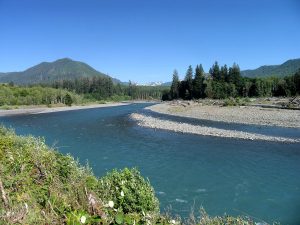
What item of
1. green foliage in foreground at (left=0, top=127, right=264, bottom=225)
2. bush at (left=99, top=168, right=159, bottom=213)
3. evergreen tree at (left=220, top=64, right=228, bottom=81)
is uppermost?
evergreen tree at (left=220, top=64, right=228, bottom=81)

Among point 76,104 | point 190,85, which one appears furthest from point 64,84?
point 190,85

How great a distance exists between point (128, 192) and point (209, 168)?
15.2 meters

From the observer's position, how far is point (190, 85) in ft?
407

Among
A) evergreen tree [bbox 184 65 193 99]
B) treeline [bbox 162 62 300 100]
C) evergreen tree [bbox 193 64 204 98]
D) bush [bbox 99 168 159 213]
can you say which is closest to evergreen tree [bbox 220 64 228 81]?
treeline [bbox 162 62 300 100]

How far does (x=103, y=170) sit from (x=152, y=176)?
390 cm

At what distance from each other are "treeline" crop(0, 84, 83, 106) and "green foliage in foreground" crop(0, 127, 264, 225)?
12077 centimetres

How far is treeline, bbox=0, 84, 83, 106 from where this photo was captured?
12264cm

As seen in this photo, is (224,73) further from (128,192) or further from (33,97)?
(128,192)

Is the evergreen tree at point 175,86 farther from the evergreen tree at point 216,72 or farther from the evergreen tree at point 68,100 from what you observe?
the evergreen tree at point 68,100

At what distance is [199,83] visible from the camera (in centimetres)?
11775

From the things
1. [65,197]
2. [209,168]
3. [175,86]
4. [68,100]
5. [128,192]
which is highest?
[175,86]

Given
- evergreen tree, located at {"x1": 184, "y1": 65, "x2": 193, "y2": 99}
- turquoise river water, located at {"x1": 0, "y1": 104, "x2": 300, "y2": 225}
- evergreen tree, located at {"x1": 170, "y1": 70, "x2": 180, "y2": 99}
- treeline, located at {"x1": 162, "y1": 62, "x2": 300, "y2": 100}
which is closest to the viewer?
turquoise river water, located at {"x1": 0, "y1": 104, "x2": 300, "y2": 225}

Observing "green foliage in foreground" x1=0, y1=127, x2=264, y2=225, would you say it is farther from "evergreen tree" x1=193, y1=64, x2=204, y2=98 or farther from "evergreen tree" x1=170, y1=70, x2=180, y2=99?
"evergreen tree" x1=170, y1=70, x2=180, y2=99

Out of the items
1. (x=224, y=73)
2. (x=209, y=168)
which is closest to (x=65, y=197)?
(x=209, y=168)
